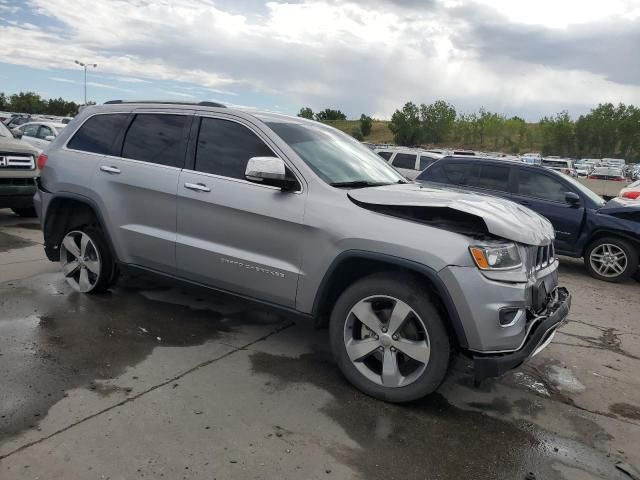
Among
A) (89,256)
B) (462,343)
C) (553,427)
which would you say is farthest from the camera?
(89,256)

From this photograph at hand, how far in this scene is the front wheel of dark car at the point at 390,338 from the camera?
3.40m

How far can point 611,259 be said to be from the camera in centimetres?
831

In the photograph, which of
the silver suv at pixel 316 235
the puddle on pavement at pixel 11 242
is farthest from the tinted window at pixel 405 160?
the silver suv at pixel 316 235

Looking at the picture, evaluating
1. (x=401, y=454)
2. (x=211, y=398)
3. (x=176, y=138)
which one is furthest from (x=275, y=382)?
(x=176, y=138)

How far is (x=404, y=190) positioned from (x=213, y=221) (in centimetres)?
148

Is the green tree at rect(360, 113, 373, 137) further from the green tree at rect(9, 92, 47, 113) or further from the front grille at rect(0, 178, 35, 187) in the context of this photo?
the front grille at rect(0, 178, 35, 187)

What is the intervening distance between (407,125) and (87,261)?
9474 centimetres

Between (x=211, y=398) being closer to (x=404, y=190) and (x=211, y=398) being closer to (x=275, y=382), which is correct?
(x=275, y=382)

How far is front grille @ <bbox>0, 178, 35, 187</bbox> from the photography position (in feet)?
27.7

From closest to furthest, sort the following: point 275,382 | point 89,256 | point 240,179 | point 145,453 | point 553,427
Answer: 1. point 145,453
2. point 553,427
3. point 275,382
4. point 240,179
5. point 89,256

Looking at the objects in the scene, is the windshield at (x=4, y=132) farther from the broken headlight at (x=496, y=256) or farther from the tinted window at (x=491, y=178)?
the broken headlight at (x=496, y=256)

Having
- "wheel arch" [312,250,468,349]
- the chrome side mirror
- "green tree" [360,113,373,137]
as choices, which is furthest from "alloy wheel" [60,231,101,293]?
"green tree" [360,113,373,137]

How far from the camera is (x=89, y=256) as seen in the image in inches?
207

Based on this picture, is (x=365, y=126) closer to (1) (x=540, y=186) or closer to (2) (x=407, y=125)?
(2) (x=407, y=125)
